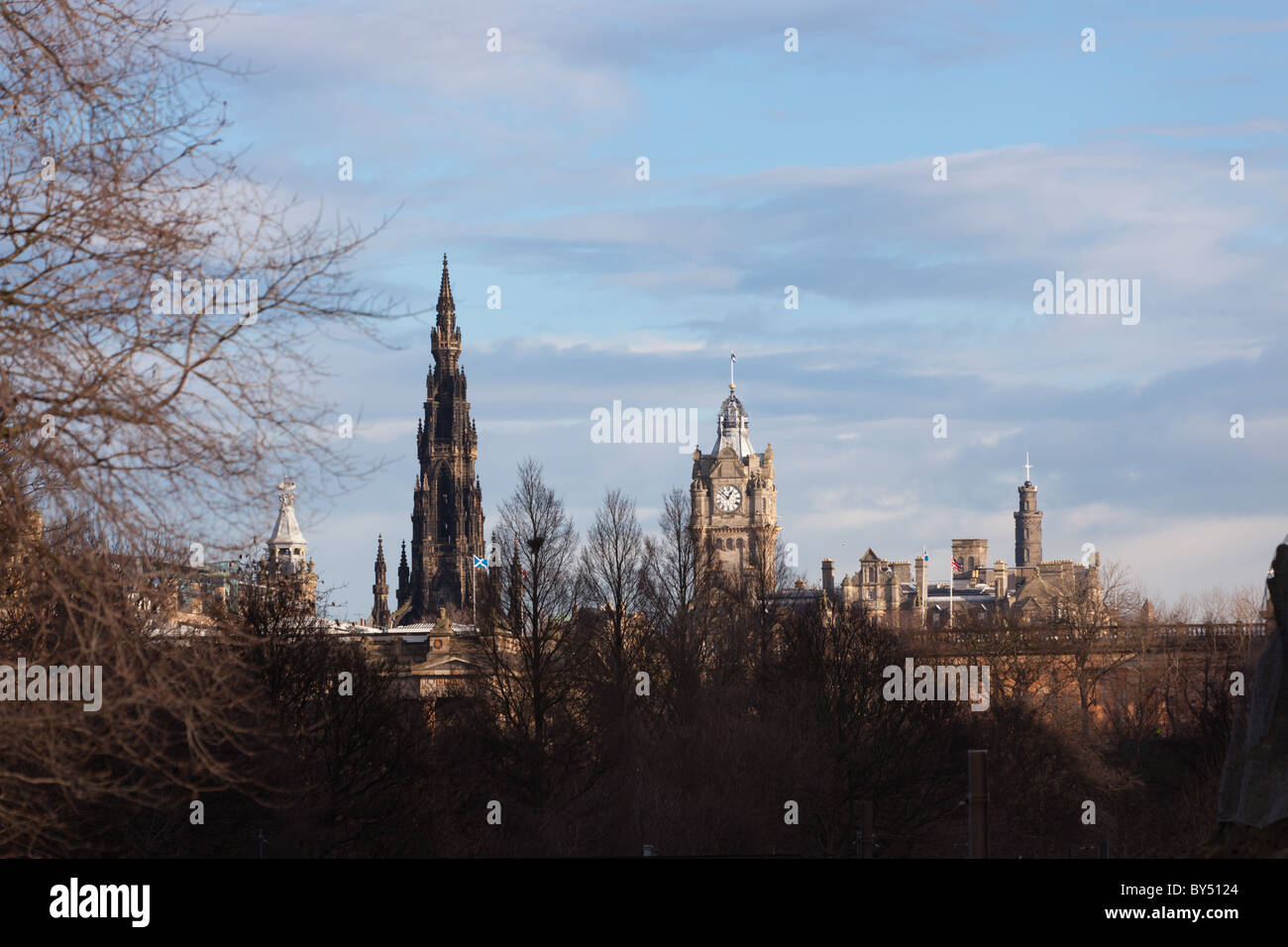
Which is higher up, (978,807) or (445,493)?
(445,493)

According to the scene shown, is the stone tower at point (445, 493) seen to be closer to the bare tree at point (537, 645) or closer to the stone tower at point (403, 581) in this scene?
the stone tower at point (403, 581)

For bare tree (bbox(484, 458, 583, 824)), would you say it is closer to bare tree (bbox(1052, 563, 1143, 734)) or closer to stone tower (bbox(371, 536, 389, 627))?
bare tree (bbox(1052, 563, 1143, 734))

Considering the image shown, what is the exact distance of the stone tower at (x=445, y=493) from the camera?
173500 millimetres

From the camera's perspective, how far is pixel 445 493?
175500 mm

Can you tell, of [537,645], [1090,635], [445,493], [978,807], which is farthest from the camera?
[445,493]

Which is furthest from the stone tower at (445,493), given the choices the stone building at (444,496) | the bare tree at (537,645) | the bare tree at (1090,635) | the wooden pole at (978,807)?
the wooden pole at (978,807)

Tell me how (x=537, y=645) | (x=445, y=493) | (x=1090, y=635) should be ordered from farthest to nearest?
(x=445, y=493)
(x=1090, y=635)
(x=537, y=645)

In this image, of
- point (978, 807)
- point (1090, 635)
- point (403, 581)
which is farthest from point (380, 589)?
point (978, 807)

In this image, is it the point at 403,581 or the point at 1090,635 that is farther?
the point at 403,581

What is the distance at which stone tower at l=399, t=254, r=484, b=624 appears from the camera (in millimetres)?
173500

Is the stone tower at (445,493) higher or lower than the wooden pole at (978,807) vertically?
higher

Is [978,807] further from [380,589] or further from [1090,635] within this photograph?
[380,589]
